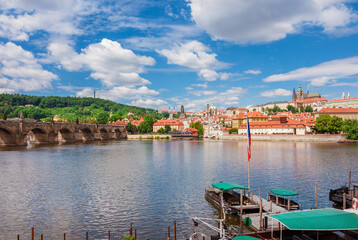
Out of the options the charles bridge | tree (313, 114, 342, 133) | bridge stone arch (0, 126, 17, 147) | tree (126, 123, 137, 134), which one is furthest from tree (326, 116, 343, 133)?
bridge stone arch (0, 126, 17, 147)

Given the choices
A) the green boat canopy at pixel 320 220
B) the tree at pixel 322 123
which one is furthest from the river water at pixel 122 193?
the tree at pixel 322 123

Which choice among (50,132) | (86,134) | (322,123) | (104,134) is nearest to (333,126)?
(322,123)

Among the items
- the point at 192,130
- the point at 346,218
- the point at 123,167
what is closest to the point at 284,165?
the point at 123,167

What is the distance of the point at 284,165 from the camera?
1847 inches

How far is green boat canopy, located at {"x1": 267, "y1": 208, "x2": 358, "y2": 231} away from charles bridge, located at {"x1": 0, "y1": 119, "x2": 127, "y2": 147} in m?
82.9

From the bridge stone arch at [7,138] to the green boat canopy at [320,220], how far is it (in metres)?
87.3

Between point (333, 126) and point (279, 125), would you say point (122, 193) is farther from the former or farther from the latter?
point (279, 125)

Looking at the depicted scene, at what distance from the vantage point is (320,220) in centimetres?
1389

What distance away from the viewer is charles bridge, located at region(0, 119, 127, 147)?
83188 mm

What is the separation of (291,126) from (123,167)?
109 meters

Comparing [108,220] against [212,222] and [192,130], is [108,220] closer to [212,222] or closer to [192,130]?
[212,222]

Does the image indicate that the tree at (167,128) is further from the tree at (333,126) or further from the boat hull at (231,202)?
the boat hull at (231,202)

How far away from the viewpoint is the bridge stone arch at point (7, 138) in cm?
8319

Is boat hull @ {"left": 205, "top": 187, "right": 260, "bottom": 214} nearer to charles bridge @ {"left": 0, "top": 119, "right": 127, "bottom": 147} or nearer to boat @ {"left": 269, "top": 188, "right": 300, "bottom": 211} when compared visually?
boat @ {"left": 269, "top": 188, "right": 300, "bottom": 211}
